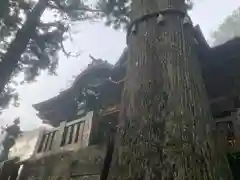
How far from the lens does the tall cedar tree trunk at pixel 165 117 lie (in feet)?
5.93

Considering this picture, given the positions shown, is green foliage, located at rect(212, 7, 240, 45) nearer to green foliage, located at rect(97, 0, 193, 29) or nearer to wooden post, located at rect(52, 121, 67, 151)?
green foliage, located at rect(97, 0, 193, 29)

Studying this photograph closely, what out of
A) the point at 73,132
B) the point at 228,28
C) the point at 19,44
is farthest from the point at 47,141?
the point at 228,28

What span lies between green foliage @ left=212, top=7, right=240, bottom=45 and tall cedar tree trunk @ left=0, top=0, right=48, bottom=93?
15955 millimetres

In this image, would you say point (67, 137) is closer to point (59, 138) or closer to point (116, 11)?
point (59, 138)

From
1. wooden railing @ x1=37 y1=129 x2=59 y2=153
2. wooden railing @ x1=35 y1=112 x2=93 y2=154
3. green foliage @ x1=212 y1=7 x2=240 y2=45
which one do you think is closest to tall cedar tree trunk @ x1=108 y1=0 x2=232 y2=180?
wooden railing @ x1=35 y1=112 x2=93 y2=154

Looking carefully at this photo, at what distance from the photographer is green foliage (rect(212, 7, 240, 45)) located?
1972cm

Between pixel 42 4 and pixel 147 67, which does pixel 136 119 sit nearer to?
pixel 147 67

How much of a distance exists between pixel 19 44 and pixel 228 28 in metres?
18.6

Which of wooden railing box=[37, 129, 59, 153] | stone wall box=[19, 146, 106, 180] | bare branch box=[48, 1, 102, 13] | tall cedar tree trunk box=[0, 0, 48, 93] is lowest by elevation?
stone wall box=[19, 146, 106, 180]

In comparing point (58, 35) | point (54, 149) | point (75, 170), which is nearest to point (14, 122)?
point (58, 35)

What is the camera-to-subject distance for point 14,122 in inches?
456

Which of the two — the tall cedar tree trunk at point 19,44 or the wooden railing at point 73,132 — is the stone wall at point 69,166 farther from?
the tall cedar tree trunk at point 19,44

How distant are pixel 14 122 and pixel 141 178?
1101cm

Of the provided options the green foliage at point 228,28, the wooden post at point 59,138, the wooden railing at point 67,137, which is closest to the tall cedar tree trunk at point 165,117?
the wooden railing at point 67,137
